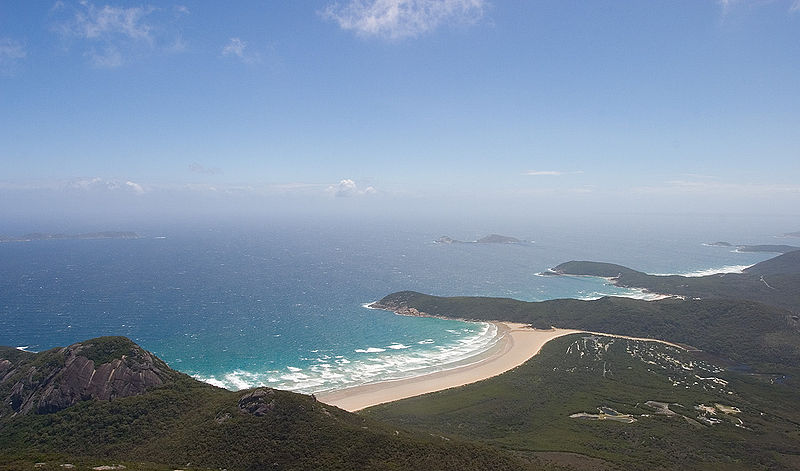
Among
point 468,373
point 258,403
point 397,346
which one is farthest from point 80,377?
point 468,373

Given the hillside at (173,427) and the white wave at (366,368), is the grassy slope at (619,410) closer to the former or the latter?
the hillside at (173,427)

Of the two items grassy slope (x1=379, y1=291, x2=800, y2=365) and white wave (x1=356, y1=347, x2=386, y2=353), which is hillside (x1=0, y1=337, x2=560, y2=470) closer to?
white wave (x1=356, y1=347, x2=386, y2=353)

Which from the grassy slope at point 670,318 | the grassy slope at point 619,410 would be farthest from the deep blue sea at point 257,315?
the grassy slope at point 619,410

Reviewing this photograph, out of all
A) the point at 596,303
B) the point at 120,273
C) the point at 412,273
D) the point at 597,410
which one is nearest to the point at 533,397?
the point at 597,410

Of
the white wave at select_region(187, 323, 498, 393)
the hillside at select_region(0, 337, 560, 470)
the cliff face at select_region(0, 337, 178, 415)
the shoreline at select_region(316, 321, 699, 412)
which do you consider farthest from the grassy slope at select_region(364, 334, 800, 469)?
the cliff face at select_region(0, 337, 178, 415)

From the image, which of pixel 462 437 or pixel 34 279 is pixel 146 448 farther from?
pixel 34 279

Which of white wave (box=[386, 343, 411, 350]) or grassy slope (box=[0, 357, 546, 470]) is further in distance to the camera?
white wave (box=[386, 343, 411, 350])
